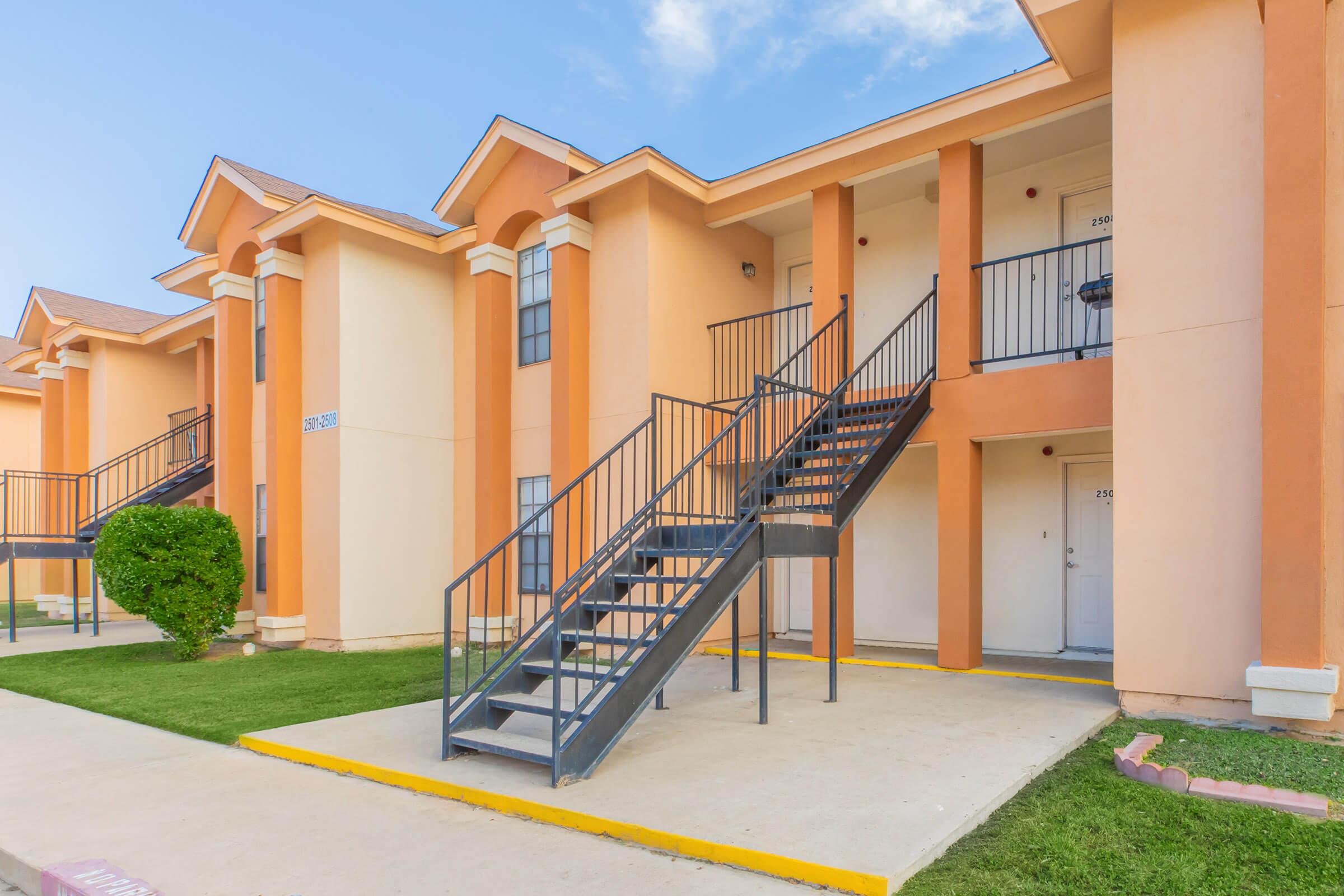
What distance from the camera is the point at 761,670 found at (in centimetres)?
628

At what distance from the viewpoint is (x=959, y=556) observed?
8328 millimetres

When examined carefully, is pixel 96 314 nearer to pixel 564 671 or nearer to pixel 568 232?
pixel 568 232

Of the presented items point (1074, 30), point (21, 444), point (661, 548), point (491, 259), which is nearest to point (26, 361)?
point (21, 444)

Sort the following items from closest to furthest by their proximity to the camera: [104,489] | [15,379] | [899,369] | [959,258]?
[959,258] → [899,369] → [104,489] → [15,379]

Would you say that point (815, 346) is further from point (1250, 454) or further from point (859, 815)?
point (859, 815)

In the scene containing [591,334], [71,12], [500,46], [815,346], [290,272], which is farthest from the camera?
[500,46]

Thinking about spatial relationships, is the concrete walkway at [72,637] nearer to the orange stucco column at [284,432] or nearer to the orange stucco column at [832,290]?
the orange stucco column at [284,432]

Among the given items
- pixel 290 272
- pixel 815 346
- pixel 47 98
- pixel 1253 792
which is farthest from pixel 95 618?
pixel 47 98

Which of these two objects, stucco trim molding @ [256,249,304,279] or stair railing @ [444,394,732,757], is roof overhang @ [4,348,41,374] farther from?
stair railing @ [444,394,732,757]

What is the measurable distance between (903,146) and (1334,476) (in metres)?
5.09

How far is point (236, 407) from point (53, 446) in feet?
25.1

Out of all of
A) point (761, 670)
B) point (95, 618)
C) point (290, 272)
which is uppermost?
point (290, 272)

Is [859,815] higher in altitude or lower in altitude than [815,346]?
lower

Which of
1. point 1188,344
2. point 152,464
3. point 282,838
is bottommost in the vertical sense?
point 282,838
